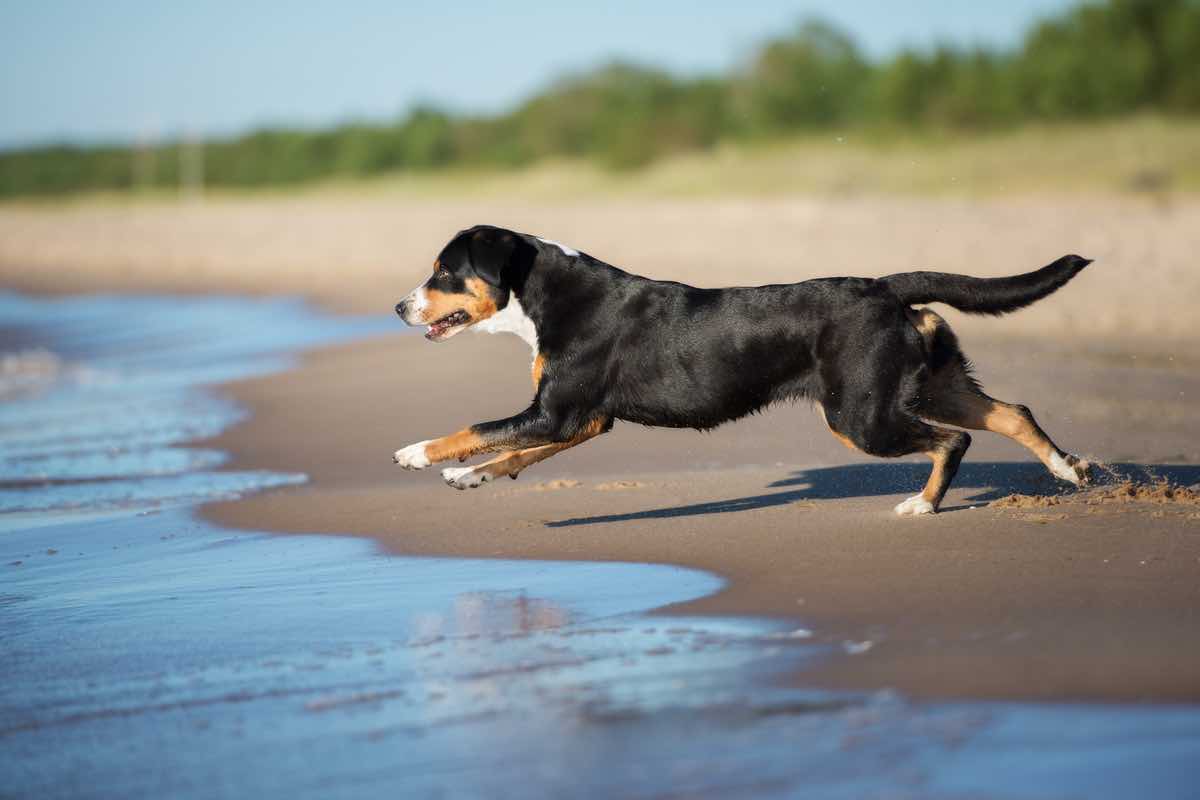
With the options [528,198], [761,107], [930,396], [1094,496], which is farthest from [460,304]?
[761,107]

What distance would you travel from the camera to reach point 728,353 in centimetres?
673

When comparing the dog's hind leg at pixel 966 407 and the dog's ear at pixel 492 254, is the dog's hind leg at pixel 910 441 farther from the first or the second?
the dog's ear at pixel 492 254

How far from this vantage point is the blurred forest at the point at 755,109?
35906 mm

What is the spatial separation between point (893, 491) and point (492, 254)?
230 cm

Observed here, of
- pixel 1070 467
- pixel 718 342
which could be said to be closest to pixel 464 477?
pixel 718 342

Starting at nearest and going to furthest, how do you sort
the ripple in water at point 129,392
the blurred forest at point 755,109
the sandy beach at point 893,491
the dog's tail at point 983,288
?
the sandy beach at point 893,491 → the dog's tail at point 983,288 → the ripple in water at point 129,392 → the blurred forest at point 755,109

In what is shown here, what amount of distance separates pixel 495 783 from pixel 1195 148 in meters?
26.3

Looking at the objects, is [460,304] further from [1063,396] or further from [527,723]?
[1063,396]

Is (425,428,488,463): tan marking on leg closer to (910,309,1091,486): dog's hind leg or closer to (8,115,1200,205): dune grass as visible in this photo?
(910,309,1091,486): dog's hind leg

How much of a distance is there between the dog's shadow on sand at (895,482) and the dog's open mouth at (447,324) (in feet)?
→ 3.76

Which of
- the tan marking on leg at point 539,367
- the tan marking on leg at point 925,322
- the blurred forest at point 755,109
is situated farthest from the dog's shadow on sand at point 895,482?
the blurred forest at point 755,109

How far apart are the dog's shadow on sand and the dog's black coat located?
427 millimetres

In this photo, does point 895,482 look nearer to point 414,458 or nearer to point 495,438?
point 495,438

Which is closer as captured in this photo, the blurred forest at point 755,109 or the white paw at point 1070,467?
the white paw at point 1070,467
